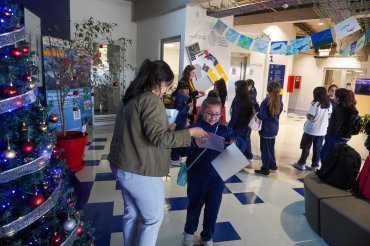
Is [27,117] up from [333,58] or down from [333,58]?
down

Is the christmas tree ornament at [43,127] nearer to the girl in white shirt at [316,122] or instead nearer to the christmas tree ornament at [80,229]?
the christmas tree ornament at [80,229]

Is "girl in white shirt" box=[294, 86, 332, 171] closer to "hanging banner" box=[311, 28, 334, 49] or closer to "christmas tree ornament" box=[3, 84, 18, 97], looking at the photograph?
"hanging banner" box=[311, 28, 334, 49]

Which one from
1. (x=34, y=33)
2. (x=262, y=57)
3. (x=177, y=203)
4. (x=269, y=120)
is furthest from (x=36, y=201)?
(x=262, y=57)

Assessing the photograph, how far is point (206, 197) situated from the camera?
78.4 inches

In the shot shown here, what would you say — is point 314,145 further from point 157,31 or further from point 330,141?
point 157,31

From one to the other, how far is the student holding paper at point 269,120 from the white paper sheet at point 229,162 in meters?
2.01

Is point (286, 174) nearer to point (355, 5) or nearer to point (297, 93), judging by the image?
point (355, 5)

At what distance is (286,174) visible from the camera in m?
3.91

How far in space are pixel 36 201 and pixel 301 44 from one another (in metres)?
4.92

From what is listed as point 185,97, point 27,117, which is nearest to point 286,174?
point 185,97

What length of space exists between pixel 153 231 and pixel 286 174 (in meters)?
2.93

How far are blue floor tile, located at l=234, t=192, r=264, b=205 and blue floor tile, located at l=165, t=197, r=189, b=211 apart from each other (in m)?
0.63

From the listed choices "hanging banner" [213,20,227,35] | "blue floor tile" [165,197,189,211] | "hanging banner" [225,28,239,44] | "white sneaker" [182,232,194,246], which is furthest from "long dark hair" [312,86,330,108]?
"white sneaker" [182,232,194,246]

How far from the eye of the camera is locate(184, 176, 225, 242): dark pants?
1936 mm
